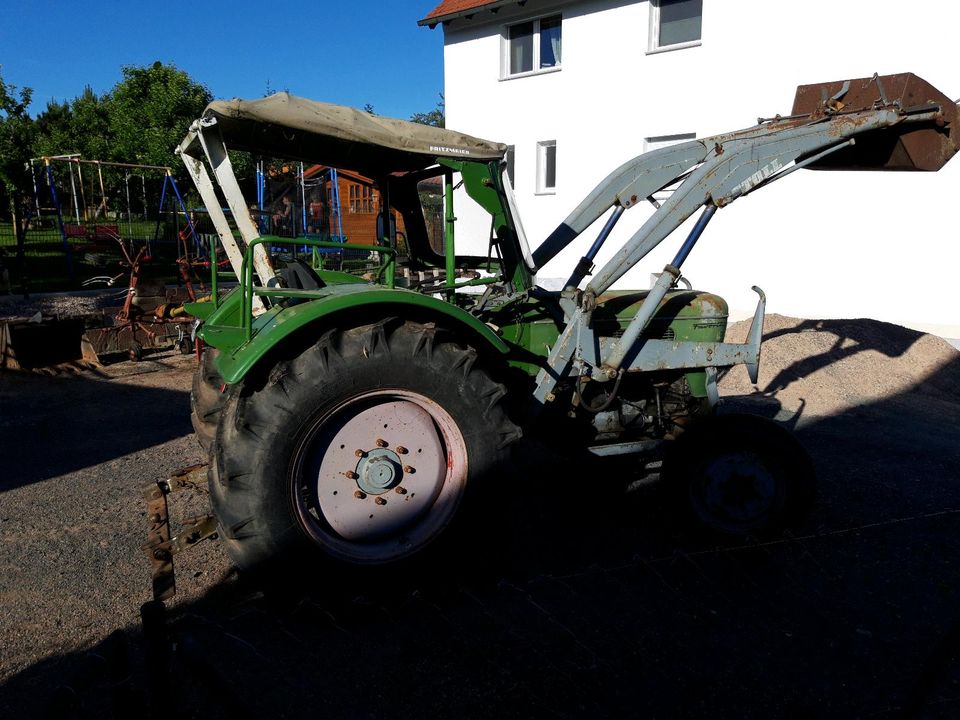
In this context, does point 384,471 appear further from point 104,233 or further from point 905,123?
point 104,233

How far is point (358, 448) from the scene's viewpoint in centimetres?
341

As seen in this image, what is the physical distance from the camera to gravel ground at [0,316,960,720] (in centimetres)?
286

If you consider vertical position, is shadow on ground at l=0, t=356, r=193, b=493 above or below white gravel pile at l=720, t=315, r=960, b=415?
below

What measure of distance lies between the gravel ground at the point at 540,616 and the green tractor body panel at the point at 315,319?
98cm

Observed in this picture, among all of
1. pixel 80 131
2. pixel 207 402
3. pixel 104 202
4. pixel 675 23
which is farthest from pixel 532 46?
pixel 80 131

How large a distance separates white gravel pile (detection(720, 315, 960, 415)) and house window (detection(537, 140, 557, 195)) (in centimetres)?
687

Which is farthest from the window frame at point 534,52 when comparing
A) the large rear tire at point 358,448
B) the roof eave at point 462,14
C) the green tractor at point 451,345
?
the large rear tire at point 358,448

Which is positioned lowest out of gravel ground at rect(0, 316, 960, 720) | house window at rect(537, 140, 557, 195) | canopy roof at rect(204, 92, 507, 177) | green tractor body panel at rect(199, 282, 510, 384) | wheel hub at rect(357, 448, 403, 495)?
gravel ground at rect(0, 316, 960, 720)

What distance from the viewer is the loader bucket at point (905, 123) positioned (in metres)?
4.43

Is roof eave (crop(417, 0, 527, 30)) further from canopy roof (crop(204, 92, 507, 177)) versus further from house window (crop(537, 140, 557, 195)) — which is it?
canopy roof (crop(204, 92, 507, 177))

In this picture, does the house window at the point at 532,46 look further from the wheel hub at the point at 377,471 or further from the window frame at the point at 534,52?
the wheel hub at the point at 377,471

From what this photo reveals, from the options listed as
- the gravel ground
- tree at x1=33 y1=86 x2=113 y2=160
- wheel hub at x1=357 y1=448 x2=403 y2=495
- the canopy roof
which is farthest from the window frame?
tree at x1=33 y1=86 x2=113 y2=160

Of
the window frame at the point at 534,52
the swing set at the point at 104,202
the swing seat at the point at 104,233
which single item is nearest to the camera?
the swing seat at the point at 104,233

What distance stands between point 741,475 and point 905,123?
7.63 feet
